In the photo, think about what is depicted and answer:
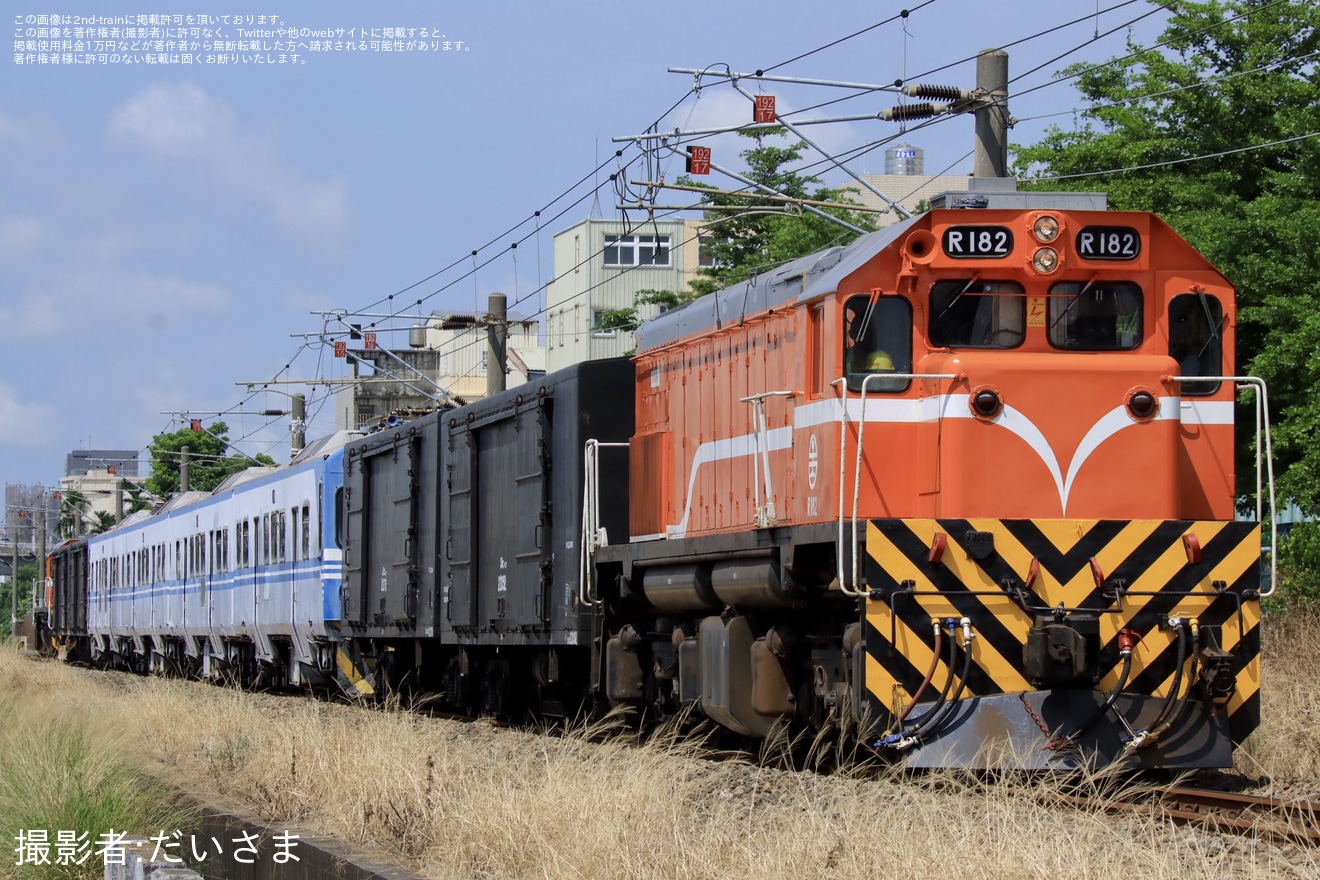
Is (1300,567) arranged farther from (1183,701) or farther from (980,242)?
(980,242)

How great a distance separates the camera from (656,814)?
7.89 m

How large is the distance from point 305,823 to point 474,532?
7.56 m

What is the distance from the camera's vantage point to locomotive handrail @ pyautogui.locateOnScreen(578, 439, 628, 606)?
559 inches

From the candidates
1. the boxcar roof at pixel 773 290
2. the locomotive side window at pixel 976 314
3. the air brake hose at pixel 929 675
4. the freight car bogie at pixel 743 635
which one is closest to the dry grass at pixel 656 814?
the air brake hose at pixel 929 675

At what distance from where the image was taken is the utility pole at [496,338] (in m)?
29.4

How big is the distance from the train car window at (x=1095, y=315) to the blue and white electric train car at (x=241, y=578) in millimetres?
13741

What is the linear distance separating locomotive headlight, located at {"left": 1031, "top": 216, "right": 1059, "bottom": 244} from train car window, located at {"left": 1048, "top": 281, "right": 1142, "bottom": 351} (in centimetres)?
33

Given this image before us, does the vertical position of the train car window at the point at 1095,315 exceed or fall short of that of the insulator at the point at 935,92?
it falls short

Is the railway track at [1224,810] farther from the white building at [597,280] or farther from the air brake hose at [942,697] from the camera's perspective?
the white building at [597,280]

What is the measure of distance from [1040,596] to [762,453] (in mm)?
2374

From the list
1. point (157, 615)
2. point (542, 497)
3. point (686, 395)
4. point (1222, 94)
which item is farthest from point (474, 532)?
point (157, 615)

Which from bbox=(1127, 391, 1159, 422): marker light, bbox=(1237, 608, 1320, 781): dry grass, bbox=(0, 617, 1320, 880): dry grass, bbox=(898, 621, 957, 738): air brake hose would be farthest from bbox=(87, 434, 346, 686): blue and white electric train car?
bbox=(1127, 391, 1159, 422): marker light

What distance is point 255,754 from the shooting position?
42.0 ft

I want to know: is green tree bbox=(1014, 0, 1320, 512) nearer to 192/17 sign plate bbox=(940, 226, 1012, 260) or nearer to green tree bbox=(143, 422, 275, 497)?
192/17 sign plate bbox=(940, 226, 1012, 260)
